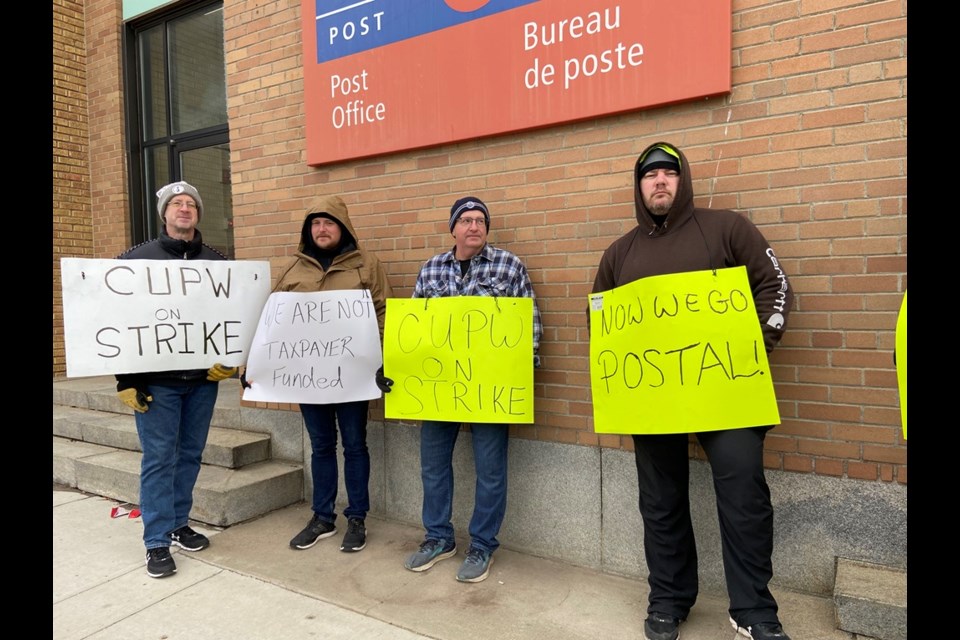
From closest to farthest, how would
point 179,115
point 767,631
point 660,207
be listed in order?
point 767,631 < point 660,207 < point 179,115

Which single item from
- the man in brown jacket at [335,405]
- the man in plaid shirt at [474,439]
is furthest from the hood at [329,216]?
the man in plaid shirt at [474,439]

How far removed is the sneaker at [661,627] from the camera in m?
2.57

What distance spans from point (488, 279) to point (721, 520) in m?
1.61

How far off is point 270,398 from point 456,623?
5.64 feet

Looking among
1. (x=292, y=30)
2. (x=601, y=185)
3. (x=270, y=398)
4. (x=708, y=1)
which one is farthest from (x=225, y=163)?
(x=708, y=1)

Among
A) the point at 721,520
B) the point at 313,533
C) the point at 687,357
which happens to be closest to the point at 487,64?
the point at 687,357

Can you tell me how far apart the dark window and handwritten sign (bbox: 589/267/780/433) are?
17.6ft

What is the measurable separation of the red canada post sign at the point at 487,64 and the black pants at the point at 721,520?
1.71 m

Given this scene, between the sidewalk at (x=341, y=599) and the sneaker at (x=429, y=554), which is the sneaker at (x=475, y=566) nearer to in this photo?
the sidewalk at (x=341, y=599)

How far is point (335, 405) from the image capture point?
3.60m

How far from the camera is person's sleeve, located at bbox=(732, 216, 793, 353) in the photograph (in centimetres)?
242

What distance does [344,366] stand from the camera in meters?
3.47

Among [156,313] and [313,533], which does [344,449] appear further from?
[156,313]

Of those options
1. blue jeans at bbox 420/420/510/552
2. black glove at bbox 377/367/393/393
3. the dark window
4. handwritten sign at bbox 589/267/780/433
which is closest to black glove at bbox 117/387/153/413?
black glove at bbox 377/367/393/393
